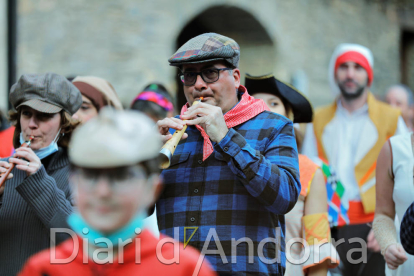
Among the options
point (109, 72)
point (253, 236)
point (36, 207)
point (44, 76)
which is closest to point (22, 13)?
point (109, 72)

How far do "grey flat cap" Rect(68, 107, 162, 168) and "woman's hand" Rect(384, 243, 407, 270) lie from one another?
6.38ft

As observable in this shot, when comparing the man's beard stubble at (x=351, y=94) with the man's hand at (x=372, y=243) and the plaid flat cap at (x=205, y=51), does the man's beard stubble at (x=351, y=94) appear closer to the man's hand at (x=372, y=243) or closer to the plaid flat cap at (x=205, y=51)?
the man's hand at (x=372, y=243)

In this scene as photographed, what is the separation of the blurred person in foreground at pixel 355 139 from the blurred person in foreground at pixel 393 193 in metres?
1.15

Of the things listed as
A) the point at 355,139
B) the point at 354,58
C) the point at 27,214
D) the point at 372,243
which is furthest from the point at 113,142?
the point at 354,58

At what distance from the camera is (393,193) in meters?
3.06

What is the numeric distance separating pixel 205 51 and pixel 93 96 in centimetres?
180

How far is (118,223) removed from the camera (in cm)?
134

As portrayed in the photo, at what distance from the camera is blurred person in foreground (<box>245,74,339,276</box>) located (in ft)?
10.3

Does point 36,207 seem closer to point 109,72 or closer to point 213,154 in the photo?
point 213,154

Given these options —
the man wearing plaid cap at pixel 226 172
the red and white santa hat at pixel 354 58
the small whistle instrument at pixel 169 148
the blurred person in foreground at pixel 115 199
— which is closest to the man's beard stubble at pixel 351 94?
the red and white santa hat at pixel 354 58

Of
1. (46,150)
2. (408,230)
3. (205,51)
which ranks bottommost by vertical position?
(408,230)

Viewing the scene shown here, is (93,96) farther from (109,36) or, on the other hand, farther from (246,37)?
(246,37)

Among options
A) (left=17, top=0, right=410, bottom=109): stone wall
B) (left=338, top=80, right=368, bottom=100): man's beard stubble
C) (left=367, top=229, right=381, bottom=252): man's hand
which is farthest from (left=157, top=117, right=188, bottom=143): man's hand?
(left=17, top=0, right=410, bottom=109): stone wall

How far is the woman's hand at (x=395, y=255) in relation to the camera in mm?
2844
